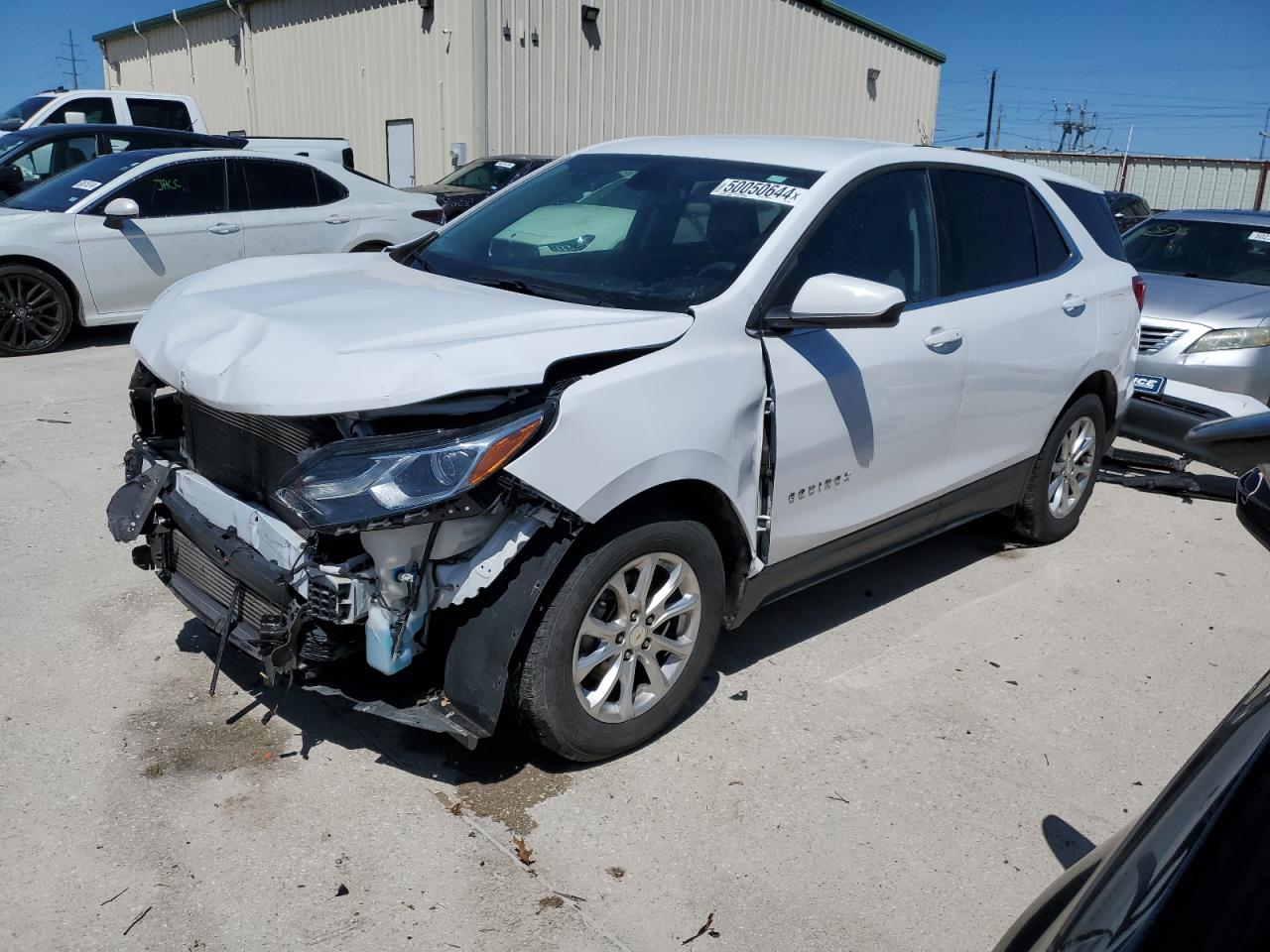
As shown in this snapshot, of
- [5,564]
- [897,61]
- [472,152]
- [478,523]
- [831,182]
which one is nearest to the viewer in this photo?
[478,523]

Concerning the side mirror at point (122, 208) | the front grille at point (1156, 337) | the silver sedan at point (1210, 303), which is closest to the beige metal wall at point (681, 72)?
the side mirror at point (122, 208)

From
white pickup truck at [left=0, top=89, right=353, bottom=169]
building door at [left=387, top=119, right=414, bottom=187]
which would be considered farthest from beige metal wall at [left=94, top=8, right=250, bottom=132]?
white pickup truck at [left=0, top=89, right=353, bottom=169]

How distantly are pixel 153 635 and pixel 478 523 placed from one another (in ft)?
6.19

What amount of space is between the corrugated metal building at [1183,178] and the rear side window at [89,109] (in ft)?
74.4

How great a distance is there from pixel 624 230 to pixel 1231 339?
5.45 m

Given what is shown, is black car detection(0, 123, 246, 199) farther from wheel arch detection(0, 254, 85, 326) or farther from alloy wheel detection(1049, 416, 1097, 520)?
alloy wheel detection(1049, 416, 1097, 520)

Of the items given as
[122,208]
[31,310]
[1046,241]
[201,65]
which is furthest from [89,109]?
[1046,241]

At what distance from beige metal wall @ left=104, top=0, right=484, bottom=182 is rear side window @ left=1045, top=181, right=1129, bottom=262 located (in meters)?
13.7

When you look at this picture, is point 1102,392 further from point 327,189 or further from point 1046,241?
point 327,189

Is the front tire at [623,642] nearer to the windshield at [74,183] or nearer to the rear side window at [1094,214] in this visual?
the rear side window at [1094,214]

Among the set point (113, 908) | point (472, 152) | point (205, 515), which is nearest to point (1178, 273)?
point (205, 515)

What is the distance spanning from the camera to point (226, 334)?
3.10 m

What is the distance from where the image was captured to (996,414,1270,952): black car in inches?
45.9

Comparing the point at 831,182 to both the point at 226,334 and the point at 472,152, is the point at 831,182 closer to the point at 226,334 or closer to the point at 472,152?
the point at 226,334
